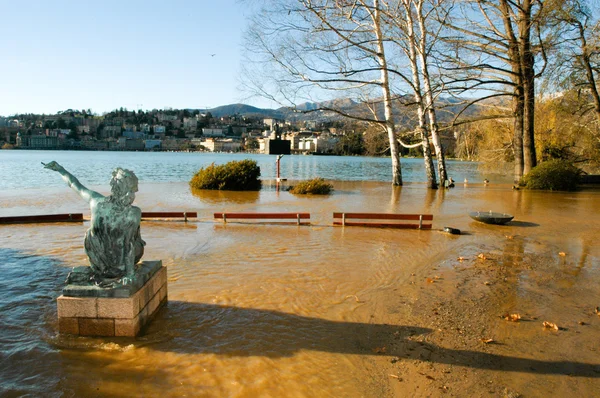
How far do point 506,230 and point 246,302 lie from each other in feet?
34.1

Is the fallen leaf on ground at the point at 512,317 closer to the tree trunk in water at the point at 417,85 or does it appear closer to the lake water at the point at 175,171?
the tree trunk in water at the point at 417,85

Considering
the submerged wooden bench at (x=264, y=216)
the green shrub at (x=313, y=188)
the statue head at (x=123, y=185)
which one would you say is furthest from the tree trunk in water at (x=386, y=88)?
the statue head at (x=123, y=185)

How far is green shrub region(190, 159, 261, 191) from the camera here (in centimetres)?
2892

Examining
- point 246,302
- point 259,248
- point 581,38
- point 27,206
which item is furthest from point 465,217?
point 27,206

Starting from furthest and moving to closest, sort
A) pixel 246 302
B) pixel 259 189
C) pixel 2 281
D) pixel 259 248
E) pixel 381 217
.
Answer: pixel 259 189
pixel 381 217
pixel 259 248
pixel 2 281
pixel 246 302

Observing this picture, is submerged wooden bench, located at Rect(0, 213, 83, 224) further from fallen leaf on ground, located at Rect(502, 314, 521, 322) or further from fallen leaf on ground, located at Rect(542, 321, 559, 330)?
fallen leaf on ground, located at Rect(542, 321, 559, 330)

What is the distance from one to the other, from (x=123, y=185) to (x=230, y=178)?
23380 mm

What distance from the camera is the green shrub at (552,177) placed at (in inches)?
1126

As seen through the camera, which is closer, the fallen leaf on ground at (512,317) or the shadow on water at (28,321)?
the shadow on water at (28,321)

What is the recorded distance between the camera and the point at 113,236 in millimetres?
5797

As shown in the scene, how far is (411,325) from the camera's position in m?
6.52

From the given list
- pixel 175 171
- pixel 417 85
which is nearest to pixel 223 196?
pixel 417 85

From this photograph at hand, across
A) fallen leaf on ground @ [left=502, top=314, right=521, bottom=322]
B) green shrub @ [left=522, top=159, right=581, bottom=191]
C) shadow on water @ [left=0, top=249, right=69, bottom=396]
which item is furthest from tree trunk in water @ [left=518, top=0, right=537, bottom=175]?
shadow on water @ [left=0, top=249, right=69, bottom=396]

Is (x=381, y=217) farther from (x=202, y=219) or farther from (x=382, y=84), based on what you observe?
(x=382, y=84)
